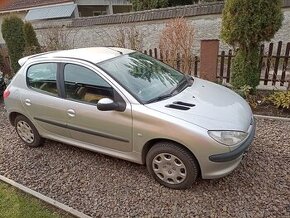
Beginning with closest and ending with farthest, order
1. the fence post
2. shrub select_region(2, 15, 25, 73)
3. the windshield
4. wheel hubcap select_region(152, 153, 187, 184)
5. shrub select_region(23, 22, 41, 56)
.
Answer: wheel hubcap select_region(152, 153, 187, 184) < the windshield < the fence post < shrub select_region(23, 22, 41, 56) < shrub select_region(2, 15, 25, 73)

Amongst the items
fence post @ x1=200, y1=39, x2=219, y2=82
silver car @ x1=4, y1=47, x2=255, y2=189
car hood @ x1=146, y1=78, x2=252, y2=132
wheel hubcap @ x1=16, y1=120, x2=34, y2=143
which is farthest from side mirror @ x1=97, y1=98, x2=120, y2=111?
fence post @ x1=200, y1=39, x2=219, y2=82

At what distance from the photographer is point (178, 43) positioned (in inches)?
253

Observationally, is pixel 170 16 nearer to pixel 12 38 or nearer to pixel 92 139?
pixel 12 38

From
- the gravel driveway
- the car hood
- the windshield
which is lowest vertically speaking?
the gravel driveway

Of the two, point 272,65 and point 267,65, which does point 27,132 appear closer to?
point 267,65

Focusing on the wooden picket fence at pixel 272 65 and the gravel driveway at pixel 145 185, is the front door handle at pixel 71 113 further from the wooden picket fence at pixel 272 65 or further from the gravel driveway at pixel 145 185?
the wooden picket fence at pixel 272 65

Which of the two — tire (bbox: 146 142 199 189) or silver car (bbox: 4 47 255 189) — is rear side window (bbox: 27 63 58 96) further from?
tire (bbox: 146 142 199 189)

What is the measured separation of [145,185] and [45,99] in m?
1.86

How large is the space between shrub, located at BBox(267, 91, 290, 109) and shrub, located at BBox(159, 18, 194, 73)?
2.13 meters

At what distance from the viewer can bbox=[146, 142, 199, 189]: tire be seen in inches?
118

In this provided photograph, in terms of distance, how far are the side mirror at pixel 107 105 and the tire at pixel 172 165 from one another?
26.0 inches

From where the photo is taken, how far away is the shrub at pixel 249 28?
16.2 feet

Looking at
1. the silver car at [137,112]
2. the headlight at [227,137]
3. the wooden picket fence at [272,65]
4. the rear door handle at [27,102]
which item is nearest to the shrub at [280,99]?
the wooden picket fence at [272,65]

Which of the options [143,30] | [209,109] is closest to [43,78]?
[209,109]
